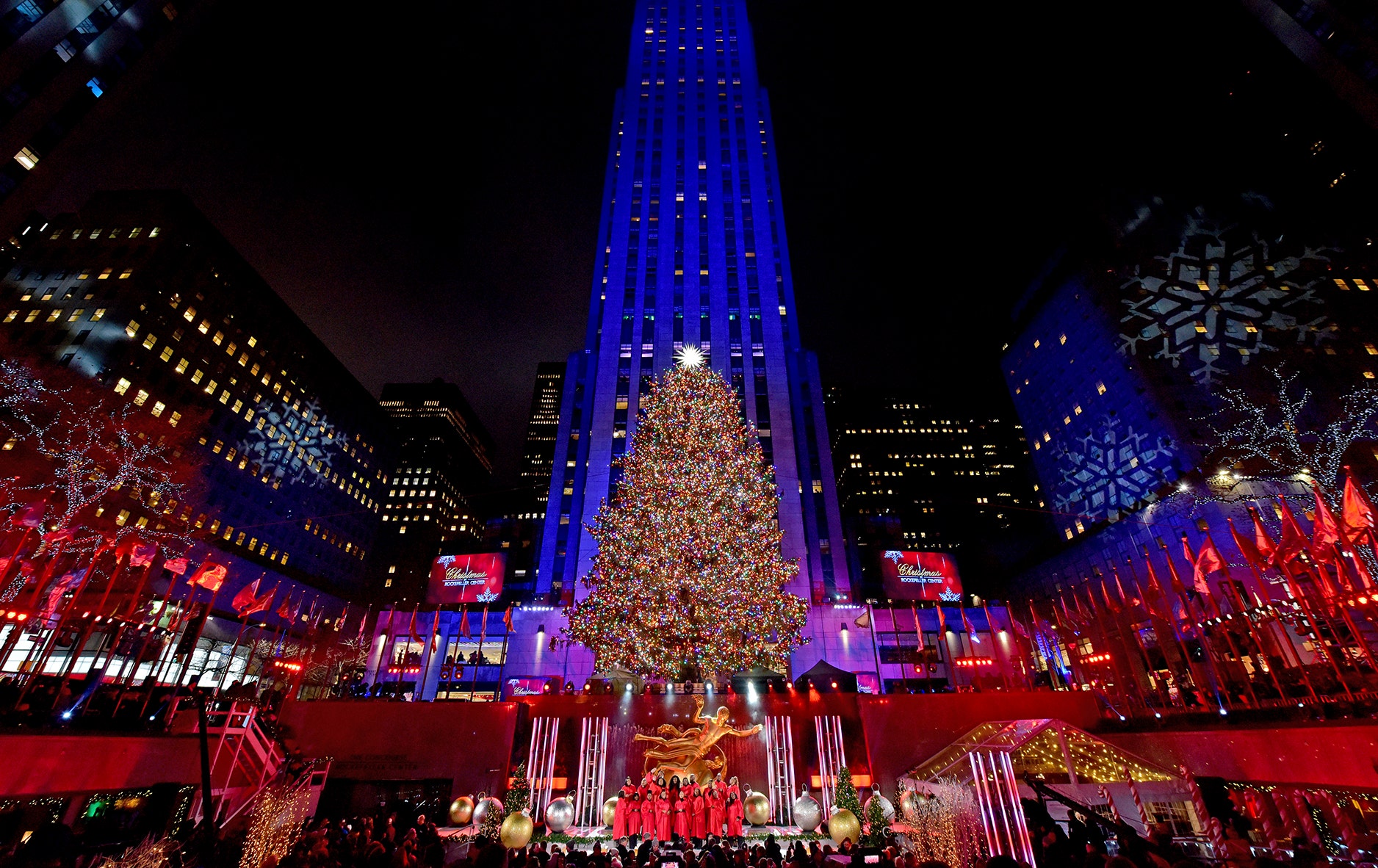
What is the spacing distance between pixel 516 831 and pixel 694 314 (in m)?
35.1

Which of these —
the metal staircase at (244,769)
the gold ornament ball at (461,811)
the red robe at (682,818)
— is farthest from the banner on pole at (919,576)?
the metal staircase at (244,769)

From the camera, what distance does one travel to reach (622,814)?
1359 centimetres

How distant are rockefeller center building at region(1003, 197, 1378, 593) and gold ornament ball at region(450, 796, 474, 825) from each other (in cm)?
3591

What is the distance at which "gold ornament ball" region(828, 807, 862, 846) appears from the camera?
478 inches

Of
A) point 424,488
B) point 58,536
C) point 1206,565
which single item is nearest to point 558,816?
point 58,536

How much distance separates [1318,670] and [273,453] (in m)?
78.1

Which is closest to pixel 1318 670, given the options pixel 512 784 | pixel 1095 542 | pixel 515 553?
pixel 512 784

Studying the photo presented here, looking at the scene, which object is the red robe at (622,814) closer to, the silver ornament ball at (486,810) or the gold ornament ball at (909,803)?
the silver ornament ball at (486,810)

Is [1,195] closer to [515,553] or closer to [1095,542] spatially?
[515,553]

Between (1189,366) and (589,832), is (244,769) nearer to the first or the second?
(589,832)

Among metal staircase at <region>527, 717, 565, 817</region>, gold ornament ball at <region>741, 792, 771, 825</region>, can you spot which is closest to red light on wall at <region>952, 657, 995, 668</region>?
gold ornament ball at <region>741, 792, 771, 825</region>

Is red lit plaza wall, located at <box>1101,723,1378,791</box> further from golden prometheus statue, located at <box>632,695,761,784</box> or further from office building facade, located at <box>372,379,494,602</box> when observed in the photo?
office building facade, located at <box>372,379,494,602</box>

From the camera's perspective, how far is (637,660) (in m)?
21.2

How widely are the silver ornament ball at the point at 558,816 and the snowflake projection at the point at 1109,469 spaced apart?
44060 millimetres
